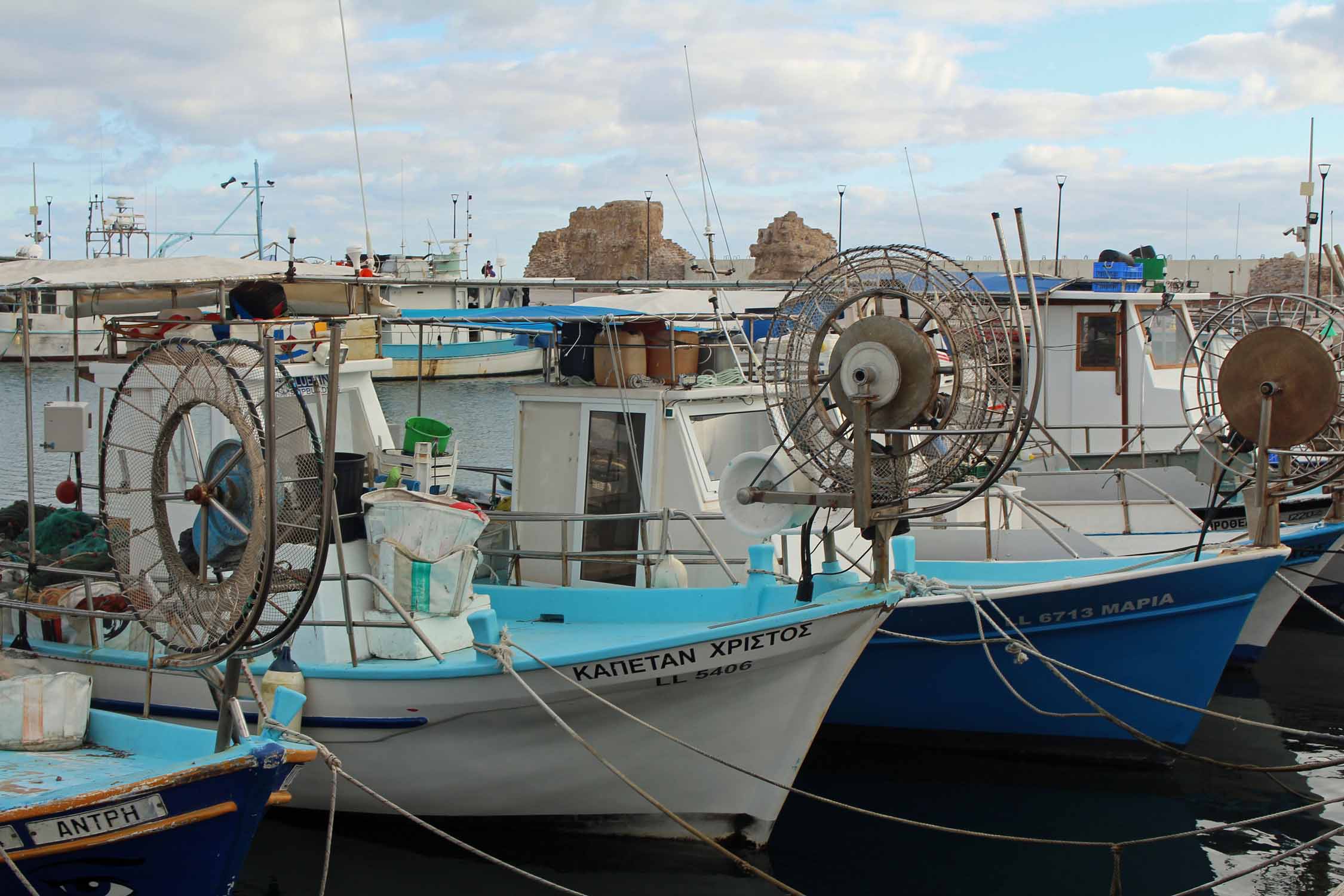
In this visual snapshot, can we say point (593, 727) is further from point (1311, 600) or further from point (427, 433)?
point (1311, 600)

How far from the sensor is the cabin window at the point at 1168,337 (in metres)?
16.2

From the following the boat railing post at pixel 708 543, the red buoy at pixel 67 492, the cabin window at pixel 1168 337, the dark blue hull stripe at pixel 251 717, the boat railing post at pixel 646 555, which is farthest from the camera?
the cabin window at pixel 1168 337

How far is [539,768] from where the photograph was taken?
8.05 m

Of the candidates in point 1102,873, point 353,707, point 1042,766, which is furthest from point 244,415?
point 1042,766

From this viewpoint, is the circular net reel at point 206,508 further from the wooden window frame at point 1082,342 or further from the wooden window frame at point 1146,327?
the wooden window frame at point 1146,327

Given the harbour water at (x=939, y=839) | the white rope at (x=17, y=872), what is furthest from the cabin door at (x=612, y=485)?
the white rope at (x=17, y=872)

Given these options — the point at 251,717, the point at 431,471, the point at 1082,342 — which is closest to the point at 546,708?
the point at 251,717

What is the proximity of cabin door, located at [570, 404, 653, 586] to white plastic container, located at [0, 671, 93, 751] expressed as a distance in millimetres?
3757

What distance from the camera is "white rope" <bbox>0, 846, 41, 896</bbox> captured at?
5.40 metres

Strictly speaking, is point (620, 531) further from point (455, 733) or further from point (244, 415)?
point (244, 415)

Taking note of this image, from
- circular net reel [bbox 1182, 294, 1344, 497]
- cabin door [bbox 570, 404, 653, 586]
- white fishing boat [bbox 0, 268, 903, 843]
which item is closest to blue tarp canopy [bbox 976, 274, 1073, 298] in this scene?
circular net reel [bbox 1182, 294, 1344, 497]

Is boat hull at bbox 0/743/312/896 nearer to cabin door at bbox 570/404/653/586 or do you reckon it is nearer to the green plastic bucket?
cabin door at bbox 570/404/653/586

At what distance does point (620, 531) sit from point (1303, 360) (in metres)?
5.10

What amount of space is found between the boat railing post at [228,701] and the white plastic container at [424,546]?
6.69 ft
